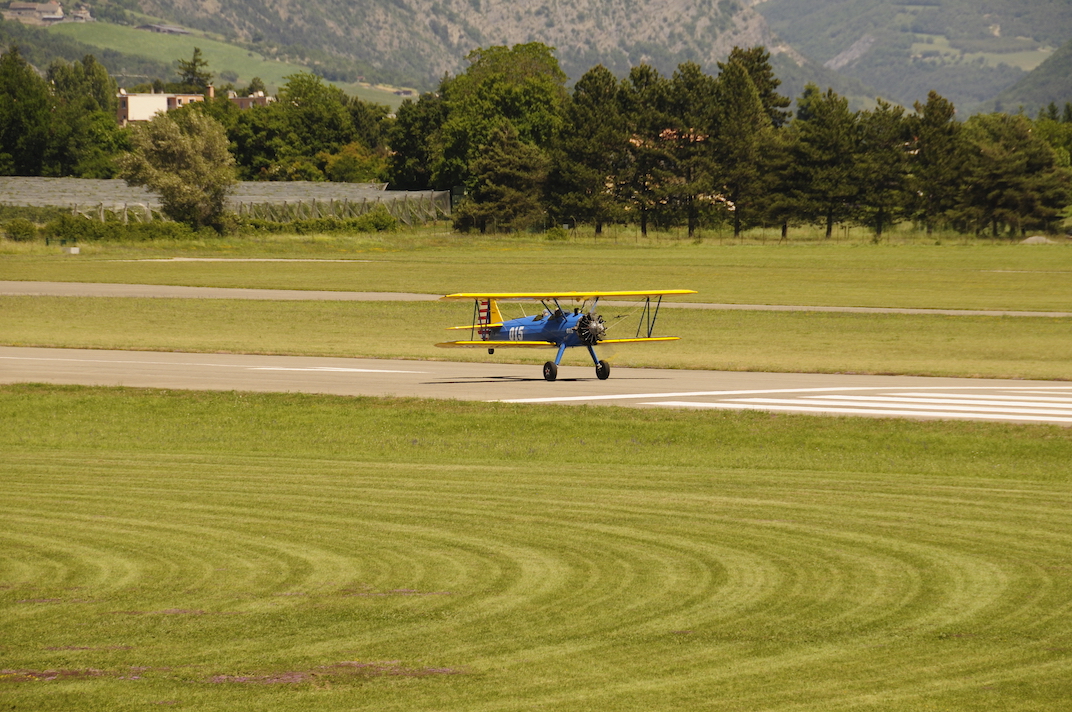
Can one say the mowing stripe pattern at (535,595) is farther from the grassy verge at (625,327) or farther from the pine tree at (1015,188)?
the pine tree at (1015,188)

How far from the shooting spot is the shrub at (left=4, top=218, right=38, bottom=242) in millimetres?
101000

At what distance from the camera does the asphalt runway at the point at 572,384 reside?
2662 centimetres

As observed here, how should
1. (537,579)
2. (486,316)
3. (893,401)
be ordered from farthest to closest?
(486,316), (893,401), (537,579)

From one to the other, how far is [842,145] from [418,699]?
127m

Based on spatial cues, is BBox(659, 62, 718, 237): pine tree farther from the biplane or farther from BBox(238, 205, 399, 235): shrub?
the biplane

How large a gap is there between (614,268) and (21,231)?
52615 mm

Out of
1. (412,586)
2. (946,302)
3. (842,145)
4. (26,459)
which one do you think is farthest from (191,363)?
(842,145)

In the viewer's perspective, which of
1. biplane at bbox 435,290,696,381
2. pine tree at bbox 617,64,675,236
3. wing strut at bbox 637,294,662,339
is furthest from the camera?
pine tree at bbox 617,64,675,236

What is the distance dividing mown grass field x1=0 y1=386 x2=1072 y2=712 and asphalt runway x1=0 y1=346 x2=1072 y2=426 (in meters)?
4.90

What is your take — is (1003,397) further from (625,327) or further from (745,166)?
(745,166)

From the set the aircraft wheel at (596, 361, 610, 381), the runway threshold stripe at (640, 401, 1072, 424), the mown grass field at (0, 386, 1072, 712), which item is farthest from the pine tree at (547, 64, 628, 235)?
the mown grass field at (0, 386, 1072, 712)

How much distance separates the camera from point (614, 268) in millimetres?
81562

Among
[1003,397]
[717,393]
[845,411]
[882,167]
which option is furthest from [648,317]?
[882,167]

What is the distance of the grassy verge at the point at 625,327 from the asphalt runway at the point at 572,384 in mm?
2054
